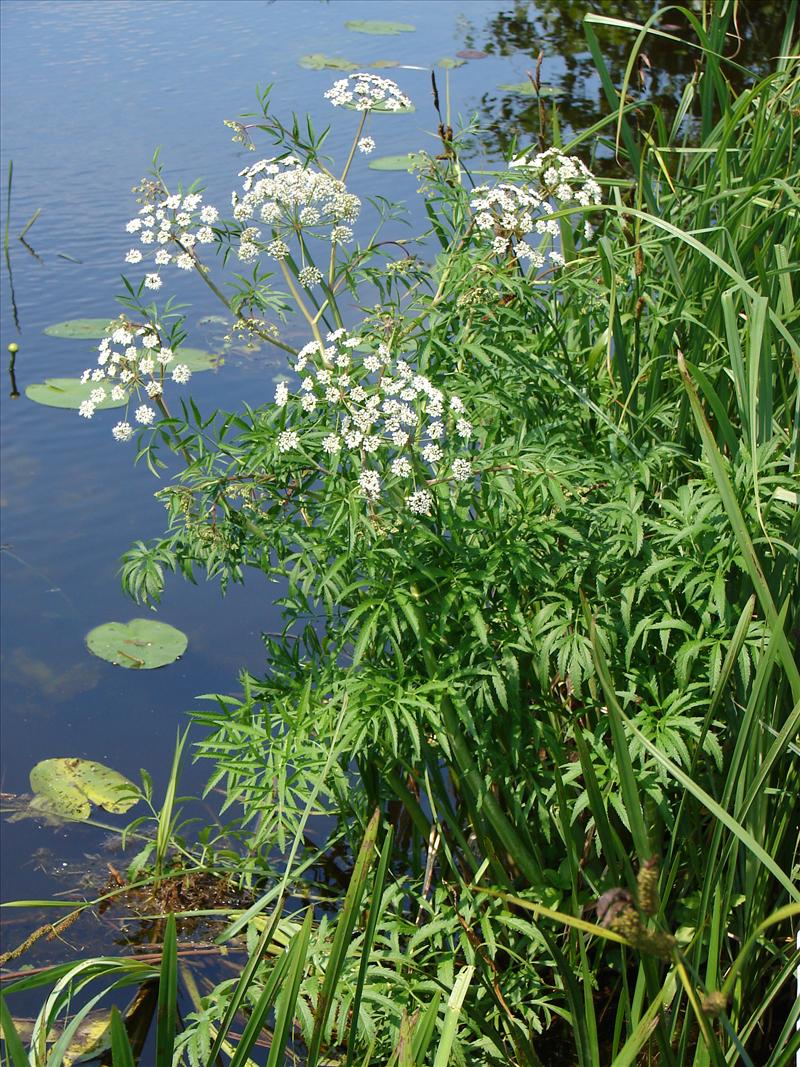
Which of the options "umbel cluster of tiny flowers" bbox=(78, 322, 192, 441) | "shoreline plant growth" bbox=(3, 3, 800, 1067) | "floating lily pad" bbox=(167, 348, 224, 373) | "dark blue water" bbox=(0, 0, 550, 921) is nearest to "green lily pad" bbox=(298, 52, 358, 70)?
"dark blue water" bbox=(0, 0, 550, 921)

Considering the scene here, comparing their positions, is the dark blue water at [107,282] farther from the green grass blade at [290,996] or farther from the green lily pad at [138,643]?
the green grass blade at [290,996]

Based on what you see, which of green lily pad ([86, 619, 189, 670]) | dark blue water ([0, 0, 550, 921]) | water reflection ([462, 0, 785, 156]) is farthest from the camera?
water reflection ([462, 0, 785, 156])

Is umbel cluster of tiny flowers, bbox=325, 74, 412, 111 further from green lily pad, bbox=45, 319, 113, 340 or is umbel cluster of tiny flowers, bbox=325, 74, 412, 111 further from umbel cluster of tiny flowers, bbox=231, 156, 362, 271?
green lily pad, bbox=45, 319, 113, 340

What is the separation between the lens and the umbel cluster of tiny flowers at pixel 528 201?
2410 mm

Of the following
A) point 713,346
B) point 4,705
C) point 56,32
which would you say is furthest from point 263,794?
point 56,32

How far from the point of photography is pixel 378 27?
10.5 m

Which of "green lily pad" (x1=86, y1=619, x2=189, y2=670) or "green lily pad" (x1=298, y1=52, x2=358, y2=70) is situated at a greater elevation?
"green lily pad" (x1=298, y1=52, x2=358, y2=70)

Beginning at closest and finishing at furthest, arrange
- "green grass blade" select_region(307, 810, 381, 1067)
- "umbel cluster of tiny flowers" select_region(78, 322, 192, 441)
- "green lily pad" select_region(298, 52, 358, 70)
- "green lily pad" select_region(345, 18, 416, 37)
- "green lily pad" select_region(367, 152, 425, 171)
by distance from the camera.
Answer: "green grass blade" select_region(307, 810, 381, 1067), "umbel cluster of tiny flowers" select_region(78, 322, 192, 441), "green lily pad" select_region(367, 152, 425, 171), "green lily pad" select_region(298, 52, 358, 70), "green lily pad" select_region(345, 18, 416, 37)

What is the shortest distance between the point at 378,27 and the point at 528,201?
8.97 metres

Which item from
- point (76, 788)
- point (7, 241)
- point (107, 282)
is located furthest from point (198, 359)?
point (76, 788)

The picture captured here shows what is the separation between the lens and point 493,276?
7.68ft

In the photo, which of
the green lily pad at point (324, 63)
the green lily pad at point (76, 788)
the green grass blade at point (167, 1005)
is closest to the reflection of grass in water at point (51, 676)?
the green lily pad at point (76, 788)

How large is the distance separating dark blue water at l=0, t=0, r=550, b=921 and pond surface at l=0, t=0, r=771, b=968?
11 mm

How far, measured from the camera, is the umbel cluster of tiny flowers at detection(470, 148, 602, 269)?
2.41m
